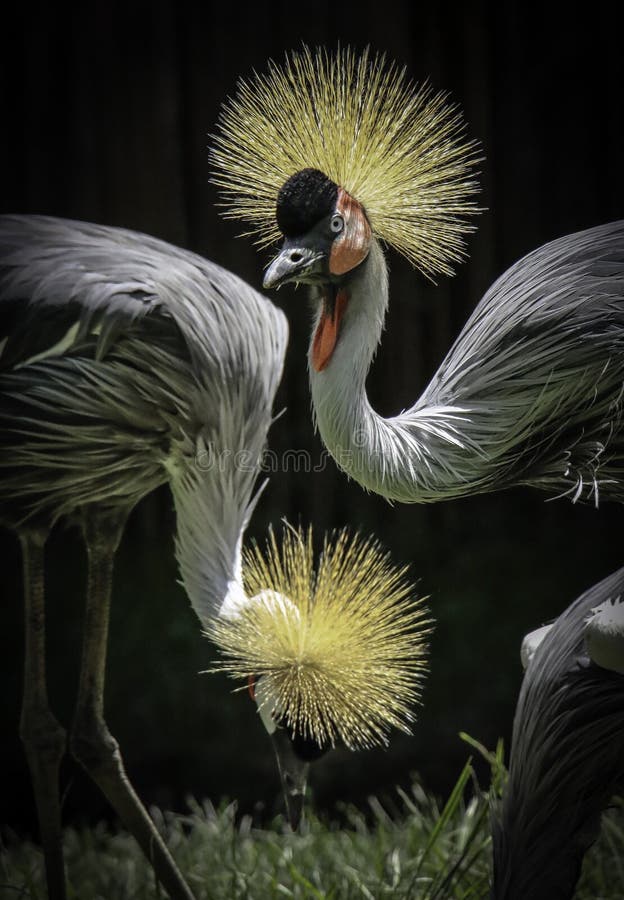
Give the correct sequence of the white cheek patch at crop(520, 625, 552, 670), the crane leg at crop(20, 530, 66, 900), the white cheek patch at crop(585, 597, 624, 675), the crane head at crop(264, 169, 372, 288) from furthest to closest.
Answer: the crane leg at crop(20, 530, 66, 900)
the white cheek patch at crop(520, 625, 552, 670)
the crane head at crop(264, 169, 372, 288)
the white cheek patch at crop(585, 597, 624, 675)

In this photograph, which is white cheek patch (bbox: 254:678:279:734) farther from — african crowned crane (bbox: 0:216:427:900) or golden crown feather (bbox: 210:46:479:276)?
golden crown feather (bbox: 210:46:479:276)

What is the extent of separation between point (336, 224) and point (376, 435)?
9.2 inches

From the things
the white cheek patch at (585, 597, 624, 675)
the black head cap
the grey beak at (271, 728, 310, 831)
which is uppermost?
the black head cap

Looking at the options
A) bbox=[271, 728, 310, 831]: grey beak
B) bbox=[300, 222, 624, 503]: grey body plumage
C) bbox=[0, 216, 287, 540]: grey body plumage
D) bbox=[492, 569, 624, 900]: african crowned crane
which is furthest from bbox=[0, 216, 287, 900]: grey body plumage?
bbox=[492, 569, 624, 900]: african crowned crane

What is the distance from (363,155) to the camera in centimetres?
118

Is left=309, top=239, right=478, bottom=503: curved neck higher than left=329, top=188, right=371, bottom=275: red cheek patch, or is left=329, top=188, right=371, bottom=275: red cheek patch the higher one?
left=329, top=188, right=371, bottom=275: red cheek patch

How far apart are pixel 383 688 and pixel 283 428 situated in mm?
522

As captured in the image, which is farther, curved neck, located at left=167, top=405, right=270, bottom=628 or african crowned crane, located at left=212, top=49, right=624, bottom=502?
curved neck, located at left=167, top=405, right=270, bottom=628

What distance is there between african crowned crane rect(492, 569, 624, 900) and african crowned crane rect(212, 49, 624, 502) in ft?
0.59

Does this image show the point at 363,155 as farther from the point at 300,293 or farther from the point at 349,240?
the point at 300,293

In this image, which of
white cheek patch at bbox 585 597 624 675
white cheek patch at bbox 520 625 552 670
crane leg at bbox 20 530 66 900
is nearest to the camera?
white cheek patch at bbox 585 597 624 675

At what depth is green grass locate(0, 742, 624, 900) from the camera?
1.48m

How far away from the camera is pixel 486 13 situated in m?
1.50

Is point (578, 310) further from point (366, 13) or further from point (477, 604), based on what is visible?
point (477, 604)
